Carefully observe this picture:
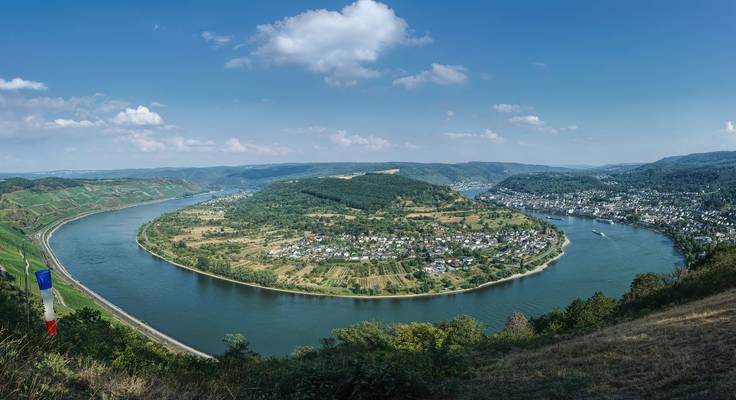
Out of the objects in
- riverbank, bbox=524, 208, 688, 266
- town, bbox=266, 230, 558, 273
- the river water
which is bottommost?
the river water

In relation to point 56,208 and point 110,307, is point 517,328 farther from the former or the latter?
point 56,208

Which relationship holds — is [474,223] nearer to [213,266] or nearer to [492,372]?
[213,266]

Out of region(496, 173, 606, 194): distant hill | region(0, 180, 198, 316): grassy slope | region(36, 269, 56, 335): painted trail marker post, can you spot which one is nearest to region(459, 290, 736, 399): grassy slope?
region(36, 269, 56, 335): painted trail marker post

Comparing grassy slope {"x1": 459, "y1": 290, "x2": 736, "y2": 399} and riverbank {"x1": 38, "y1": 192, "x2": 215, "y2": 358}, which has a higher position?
grassy slope {"x1": 459, "y1": 290, "x2": 736, "y2": 399}

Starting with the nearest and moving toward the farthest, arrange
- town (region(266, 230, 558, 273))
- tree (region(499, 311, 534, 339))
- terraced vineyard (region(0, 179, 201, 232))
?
tree (region(499, 311, 534, 339)), town (region(266, 230, 558, 273)), terraced vineyard (region(0, 179, 201, 232))

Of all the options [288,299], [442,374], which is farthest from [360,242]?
[442,374]

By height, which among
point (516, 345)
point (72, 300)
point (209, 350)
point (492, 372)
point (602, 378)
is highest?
point (602, 378)

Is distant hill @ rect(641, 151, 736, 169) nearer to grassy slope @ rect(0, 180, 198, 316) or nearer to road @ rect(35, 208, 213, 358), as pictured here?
road @ rect(35, 208, 213, 358)

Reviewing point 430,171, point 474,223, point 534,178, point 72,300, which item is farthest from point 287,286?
point 430,171
